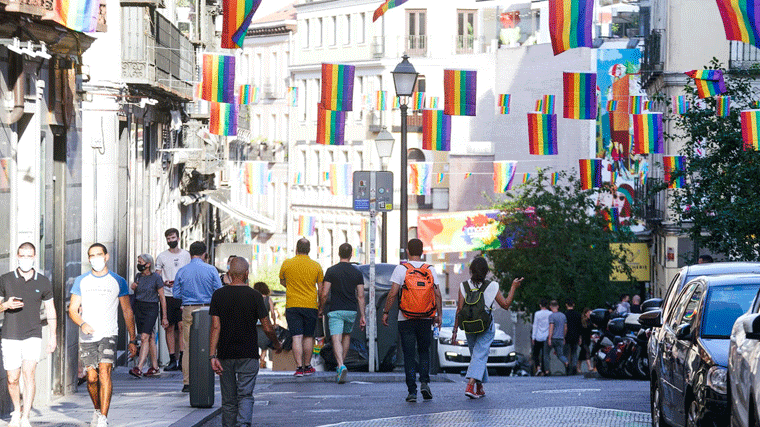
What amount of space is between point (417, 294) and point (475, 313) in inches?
27.8

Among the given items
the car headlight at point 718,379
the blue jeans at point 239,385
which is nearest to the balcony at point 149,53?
the blue jeans at point 239,385

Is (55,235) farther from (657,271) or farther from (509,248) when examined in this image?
(657,271)

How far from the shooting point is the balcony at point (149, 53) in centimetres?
2706

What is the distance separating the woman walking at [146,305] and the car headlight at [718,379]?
429 inches

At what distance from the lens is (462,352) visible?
2905cm

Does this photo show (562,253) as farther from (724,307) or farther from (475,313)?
(724,307)

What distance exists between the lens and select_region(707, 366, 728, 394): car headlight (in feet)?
31.6

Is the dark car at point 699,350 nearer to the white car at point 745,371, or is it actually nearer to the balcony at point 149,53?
the white car at point 745,371

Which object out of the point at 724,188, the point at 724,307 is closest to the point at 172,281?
the point at 724,188

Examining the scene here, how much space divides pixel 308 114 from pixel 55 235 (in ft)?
204

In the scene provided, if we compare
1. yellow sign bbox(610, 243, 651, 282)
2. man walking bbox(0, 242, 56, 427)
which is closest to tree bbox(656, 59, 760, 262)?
man walking bbox(0, 242, 56, 427)

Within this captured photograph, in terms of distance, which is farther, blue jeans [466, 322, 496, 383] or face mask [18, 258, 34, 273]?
blue jeans [466, 322, 496, 383]

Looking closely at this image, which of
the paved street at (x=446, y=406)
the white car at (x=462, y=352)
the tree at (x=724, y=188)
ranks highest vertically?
the tree at (x=724, y=188)

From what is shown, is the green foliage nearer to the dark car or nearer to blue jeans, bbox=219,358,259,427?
blue jeans, bbox=219,358,259,427
